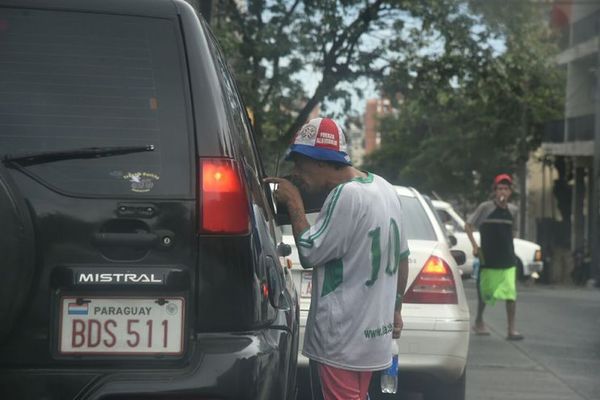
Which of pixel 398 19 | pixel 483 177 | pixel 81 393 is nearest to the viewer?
pixel 81 393

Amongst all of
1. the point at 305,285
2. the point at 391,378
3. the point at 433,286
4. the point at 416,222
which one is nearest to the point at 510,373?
the point at 416,222

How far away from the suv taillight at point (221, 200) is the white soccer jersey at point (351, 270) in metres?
0.74

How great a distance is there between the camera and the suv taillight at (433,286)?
7148mm

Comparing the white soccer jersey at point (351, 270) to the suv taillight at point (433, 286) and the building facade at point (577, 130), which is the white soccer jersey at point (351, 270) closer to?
the suv taillight at point (433, 286)

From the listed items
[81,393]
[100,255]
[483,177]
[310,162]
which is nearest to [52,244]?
[100,255]

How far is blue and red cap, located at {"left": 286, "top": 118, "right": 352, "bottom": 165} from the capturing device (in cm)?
430

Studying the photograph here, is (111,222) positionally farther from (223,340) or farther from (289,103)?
(289,103)

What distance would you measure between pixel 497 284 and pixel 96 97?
9.45 metres

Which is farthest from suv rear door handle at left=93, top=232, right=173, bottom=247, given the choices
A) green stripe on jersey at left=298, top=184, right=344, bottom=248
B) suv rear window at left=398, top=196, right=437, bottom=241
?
suv rear window at left=398, top=196, right=437, bottom=241

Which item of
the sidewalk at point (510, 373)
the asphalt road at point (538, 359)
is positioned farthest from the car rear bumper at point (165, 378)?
the sidewalk at point (510, 373)

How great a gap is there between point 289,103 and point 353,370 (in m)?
17.1

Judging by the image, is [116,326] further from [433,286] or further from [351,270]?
[433,286]

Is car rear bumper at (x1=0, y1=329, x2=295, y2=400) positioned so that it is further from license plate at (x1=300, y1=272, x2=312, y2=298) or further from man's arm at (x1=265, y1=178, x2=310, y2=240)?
license plate at (x1=300, y1=272, x2=312, y2=298)

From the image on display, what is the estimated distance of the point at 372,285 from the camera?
13.9 ft
